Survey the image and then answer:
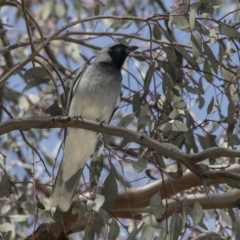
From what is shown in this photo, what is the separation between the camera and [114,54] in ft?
13.5

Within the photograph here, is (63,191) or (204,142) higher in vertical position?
(204,142)

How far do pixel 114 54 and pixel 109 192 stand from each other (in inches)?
49.2

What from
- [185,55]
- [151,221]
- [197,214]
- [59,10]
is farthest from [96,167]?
[59,10]

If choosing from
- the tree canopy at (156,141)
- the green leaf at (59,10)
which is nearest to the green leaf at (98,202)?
the tree canopy at (156,141)

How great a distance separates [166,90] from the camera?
3.49 meters

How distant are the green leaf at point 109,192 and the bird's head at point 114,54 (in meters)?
1.10

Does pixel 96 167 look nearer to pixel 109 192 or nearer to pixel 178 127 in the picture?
pixel 109 192

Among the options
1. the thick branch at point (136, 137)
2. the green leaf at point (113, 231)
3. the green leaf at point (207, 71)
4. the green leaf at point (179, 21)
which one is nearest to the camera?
the thick branch at point (136, 137)

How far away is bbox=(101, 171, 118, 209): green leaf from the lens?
3037mm

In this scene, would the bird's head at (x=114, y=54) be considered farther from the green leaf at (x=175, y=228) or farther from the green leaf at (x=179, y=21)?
the green leaf at (x=175, y=228)

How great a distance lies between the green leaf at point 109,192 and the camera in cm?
304

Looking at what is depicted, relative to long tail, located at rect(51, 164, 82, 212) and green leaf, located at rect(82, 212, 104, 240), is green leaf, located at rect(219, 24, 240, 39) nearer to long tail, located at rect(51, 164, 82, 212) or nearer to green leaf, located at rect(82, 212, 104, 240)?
green leaf, located at rect(82, 212, 104, 240)

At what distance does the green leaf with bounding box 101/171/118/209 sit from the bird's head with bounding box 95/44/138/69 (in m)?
1.10

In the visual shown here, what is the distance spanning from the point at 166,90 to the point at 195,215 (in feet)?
2.67
